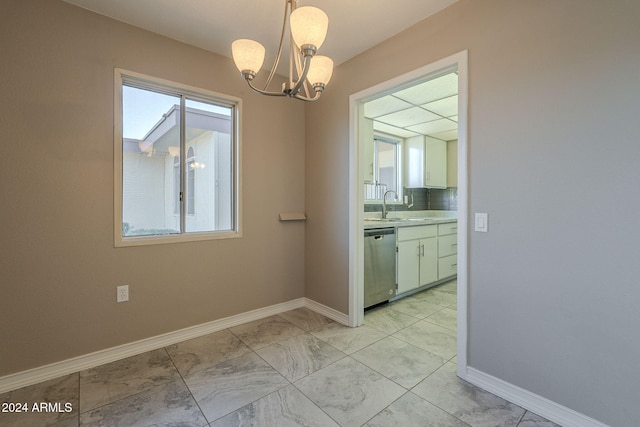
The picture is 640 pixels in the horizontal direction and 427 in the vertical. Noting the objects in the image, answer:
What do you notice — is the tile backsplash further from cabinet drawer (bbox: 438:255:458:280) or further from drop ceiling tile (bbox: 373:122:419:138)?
cabinet drawer (bbox: 438:255:458:280)

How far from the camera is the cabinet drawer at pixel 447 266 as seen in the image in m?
3.82

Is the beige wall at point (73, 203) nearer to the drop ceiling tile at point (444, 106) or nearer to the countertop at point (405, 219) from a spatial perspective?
the countertop at point (405, 219)

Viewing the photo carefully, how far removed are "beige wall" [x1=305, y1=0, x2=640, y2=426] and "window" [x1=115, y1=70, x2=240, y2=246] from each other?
75.3 inches

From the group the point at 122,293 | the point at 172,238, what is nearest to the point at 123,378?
the point at 122,293

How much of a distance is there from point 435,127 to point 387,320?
281cm

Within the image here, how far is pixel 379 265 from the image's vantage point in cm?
303

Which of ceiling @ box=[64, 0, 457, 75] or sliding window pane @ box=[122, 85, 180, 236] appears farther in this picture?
sliding window pane @ box=[122, 85, 180, 236]

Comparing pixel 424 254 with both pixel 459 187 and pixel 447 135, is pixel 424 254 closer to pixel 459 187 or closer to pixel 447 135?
pixel 459 187

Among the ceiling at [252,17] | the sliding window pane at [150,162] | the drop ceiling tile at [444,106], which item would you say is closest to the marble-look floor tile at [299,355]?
the sliding window pane at [150,162]

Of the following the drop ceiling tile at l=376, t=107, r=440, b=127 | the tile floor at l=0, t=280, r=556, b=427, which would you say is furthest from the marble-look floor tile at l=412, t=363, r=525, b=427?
the drop ceiling tile at l=376, t=107, r=440, b=127

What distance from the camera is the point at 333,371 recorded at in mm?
1918

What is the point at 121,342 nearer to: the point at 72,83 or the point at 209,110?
the point at 72,83

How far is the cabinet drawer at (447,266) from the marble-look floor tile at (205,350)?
2762 mm

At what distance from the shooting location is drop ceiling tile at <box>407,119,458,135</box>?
379 centimetres
